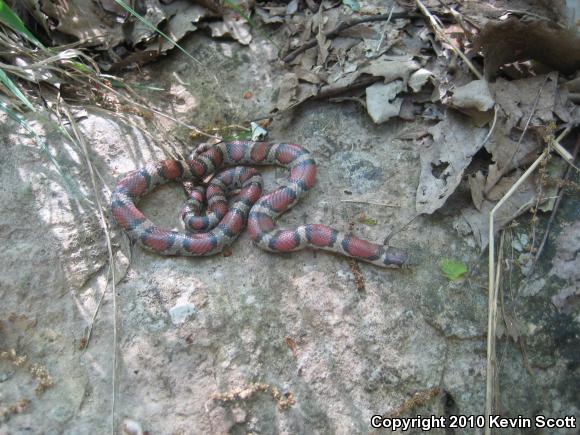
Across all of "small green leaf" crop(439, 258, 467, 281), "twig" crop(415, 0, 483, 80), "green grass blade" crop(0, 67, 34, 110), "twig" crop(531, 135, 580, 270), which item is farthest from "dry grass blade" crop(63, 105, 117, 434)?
"twig" crop(415, 0, 483, 80)

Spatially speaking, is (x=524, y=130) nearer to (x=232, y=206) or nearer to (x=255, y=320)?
(x=232, y=206)

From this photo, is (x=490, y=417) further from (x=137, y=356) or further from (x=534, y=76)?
(x=534, y=76)

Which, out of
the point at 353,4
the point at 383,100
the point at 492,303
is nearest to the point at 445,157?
the point at 383,100

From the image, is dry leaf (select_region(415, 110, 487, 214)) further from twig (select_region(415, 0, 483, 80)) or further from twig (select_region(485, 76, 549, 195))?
twig (select_region(415, 0, 483, 80))

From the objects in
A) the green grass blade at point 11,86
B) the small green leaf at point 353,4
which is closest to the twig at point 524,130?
the small green leaf at point 353,4

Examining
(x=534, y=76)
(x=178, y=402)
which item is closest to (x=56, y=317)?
(x=178, y=402)
